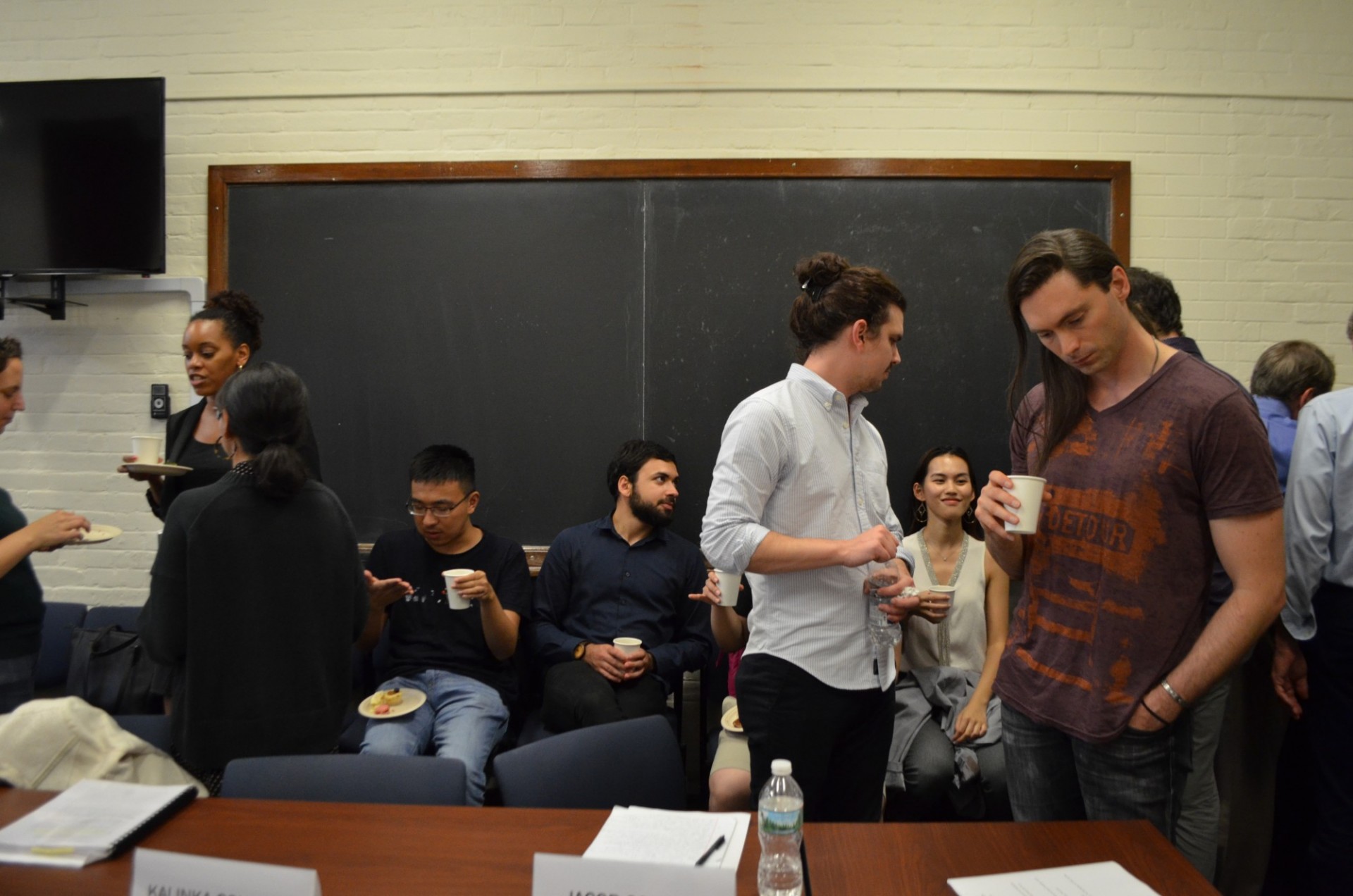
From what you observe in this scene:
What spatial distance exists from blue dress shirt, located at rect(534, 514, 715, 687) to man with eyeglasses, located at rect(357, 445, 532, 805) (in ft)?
0.38

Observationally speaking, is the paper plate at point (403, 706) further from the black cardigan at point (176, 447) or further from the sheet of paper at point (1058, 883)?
the sheet of paper at point (1058, 883)

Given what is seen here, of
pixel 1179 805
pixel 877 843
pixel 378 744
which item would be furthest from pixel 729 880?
pixel 378 744

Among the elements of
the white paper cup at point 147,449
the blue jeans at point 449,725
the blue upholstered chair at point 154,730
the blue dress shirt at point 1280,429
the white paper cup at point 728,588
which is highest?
the blue dress shirt at point 1280,429

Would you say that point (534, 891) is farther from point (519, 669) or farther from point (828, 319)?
point (519, 669)

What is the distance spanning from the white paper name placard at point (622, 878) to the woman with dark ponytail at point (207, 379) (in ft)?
6.37

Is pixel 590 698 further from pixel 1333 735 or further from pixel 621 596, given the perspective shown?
pixel 1333 735

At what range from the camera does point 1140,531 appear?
4.95 ft

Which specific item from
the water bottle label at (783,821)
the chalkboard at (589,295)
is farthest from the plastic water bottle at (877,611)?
the chalkboard at (589,295)

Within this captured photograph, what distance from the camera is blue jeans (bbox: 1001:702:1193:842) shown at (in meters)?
1.53

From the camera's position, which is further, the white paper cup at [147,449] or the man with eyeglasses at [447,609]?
the man with eyeglasses at [447,609]

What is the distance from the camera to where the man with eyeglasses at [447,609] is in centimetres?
278

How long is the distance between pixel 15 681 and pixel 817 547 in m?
2.08

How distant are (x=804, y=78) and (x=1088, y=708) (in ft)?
8.92

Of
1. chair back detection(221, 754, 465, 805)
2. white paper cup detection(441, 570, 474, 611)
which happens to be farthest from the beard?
chair back detection(221, 754, 465, 805)
